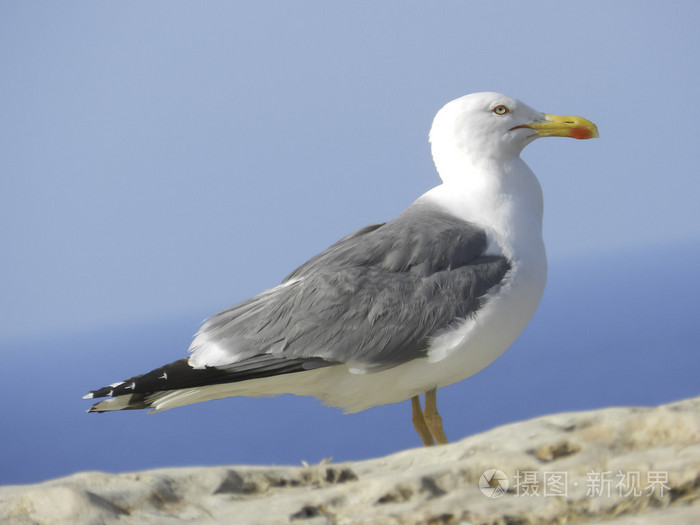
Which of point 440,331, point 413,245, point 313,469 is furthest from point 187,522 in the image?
point 413,245

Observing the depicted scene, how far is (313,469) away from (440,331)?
0.92 meters

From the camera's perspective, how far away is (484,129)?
4.26 meters

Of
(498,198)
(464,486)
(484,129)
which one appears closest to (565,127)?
(484,129)

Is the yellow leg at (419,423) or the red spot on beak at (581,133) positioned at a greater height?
the red spot on beak at (581,133)

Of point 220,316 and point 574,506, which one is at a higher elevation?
point 220,316

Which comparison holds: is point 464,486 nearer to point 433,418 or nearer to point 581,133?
point 433,418

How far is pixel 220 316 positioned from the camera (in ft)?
12.8

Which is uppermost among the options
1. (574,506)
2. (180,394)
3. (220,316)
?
(220,316)

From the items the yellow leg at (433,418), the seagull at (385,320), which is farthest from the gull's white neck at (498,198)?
the yellow leg at (433,418)

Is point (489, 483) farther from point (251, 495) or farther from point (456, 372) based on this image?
point (456, 372)

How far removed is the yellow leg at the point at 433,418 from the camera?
383cm

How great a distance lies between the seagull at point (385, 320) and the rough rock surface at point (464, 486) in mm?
585

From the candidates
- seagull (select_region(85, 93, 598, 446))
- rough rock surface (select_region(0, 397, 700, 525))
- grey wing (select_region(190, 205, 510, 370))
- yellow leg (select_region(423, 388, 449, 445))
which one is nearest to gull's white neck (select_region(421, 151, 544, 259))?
seagull (select_region(85, 93, 598, 446))

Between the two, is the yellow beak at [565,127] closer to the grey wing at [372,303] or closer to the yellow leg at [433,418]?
the grey wing at [372,303]
